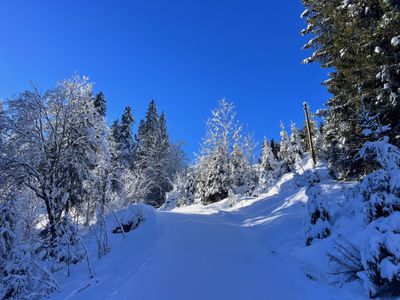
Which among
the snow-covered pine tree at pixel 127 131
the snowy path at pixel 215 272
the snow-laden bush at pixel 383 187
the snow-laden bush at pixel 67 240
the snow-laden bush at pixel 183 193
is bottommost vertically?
the snowy path at pixel 215 272

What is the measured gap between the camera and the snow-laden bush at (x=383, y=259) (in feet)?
16.3

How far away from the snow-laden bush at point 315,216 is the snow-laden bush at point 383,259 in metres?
3.19

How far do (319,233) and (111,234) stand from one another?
9.42 m

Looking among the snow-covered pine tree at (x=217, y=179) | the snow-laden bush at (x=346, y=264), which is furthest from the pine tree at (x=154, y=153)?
the snow-laden bush at (x=346, y=264)

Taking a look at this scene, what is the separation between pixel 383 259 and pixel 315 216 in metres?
4.09

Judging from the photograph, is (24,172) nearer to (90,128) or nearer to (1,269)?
(90,128)

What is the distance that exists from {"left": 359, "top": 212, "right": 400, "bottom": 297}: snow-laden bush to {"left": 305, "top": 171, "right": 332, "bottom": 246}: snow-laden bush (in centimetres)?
319

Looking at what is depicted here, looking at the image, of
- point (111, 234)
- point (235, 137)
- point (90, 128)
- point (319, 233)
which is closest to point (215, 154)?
point (235, 137)

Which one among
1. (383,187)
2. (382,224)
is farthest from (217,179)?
(382,224)

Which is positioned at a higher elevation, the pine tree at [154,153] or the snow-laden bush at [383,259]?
the pine tree at [154,153]

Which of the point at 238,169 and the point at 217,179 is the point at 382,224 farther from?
the point at 238,169

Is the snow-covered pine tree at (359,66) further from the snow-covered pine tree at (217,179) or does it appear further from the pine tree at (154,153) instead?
the pine tree at (154,153)

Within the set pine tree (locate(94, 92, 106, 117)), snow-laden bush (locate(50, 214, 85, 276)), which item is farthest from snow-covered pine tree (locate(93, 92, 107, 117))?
snow-laden bush (locate(50, 214, 85, 276))

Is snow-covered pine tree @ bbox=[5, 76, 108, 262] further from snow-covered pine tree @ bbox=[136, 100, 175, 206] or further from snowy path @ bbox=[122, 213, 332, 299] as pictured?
snow-covered pine tree @ bbox=[136, 100, 175, 206]
